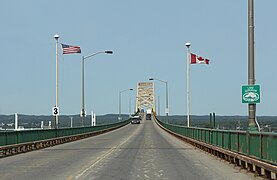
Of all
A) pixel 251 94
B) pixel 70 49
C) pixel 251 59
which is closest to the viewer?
pixel 251 94

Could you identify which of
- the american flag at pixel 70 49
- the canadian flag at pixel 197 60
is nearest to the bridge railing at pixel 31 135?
the american flag at pixel 70 49

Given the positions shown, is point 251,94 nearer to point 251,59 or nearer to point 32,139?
point 251,59

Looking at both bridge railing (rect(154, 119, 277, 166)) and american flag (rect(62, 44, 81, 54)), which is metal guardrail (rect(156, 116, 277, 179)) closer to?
bridge railing (rect(154, 119, 277, 166))

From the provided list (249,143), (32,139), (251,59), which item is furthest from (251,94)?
(32,139)

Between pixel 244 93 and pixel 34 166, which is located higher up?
pixel 244 93

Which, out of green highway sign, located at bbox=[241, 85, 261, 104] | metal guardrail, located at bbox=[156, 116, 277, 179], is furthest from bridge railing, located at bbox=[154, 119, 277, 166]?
green highway sign, located at bbox=[241, 85, 261, 104]

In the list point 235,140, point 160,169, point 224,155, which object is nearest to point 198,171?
point 160,169

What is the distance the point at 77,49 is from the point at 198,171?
2790 cm

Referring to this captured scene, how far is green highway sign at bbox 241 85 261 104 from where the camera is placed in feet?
61.0

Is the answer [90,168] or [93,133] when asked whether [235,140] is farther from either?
[93,133]

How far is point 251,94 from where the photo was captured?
18625mm

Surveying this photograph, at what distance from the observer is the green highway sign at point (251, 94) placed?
61.0ft

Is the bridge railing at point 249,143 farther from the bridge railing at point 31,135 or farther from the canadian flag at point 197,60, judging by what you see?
the canadian flag at point 197,60

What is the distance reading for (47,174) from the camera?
17.5 metres
